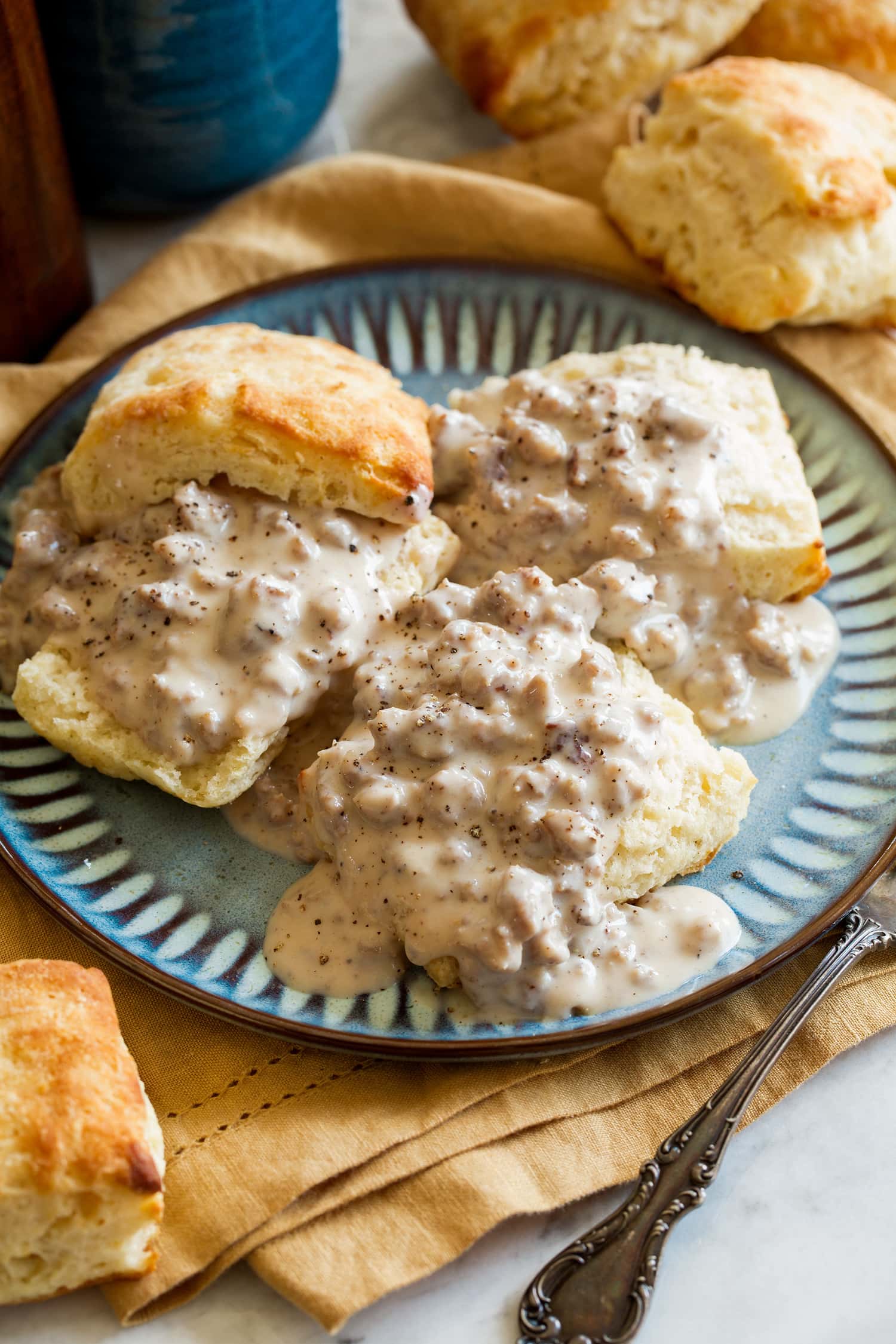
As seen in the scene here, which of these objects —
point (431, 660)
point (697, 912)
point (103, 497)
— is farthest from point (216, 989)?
point (103, 497)

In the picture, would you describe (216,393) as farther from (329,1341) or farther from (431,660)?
(329,1341)

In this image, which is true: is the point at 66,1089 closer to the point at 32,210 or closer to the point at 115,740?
the point at 115,740

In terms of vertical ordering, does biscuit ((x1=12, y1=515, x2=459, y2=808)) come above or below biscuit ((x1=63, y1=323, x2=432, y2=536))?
Result: below

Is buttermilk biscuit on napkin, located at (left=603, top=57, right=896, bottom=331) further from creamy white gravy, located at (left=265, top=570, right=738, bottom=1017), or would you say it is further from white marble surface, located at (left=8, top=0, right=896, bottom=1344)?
white marble surface, located at (left=8, top=0, right=896, bottom=1344)

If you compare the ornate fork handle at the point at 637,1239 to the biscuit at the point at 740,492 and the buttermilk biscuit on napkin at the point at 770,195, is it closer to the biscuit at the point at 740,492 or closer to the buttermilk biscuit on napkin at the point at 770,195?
the biscuit at the point at 740,492

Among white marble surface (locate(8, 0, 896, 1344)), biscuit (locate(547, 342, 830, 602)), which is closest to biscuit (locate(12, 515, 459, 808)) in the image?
biscuit (locate(547, 342, 830, 602))
